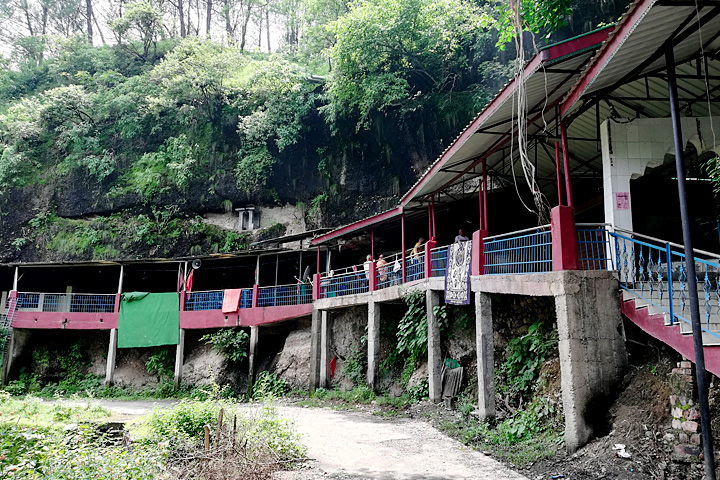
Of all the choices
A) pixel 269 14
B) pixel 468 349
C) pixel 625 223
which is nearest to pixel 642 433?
pixel 625 223

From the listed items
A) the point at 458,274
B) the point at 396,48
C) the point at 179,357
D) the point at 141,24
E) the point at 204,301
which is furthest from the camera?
the point at 141,24

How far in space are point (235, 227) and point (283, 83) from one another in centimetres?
724

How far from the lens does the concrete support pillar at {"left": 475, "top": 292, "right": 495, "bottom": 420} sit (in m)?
9.75

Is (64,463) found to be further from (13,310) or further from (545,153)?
(13,310)

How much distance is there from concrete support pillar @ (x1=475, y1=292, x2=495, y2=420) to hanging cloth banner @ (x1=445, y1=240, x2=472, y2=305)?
0.56 metres

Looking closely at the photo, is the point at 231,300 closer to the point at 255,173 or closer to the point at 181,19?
the point at 255,173

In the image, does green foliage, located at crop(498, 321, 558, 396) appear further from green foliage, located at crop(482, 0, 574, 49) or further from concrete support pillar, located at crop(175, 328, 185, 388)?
concrete support pillar, located at crop(175, 328, 185, 388)

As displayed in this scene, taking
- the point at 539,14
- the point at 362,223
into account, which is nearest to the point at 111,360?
the point at 362,223

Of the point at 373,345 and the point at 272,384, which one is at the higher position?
the point at 373,345

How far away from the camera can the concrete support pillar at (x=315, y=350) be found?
17203mm

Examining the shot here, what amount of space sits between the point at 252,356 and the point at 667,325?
14791 mm

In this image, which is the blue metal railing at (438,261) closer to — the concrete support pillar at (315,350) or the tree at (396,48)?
the concrete support pillar at (315,350)

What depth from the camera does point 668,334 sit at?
6273mm

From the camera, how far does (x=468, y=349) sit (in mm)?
12133
